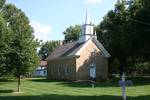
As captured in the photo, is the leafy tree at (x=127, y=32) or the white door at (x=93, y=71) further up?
the leafy tree at (x=127, y=32)

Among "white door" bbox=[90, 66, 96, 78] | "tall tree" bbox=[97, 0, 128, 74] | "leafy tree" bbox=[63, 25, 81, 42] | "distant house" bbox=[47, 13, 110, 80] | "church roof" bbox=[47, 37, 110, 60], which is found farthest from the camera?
"leafy tree" bbox=[63, 25, 81, 42]

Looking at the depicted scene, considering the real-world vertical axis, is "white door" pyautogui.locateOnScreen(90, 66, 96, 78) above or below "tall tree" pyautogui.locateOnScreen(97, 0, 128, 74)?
below

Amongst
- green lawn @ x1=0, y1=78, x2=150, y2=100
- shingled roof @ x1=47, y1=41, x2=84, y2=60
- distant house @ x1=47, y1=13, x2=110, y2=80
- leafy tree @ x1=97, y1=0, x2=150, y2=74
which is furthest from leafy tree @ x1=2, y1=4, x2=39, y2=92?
shingled roof @ x1=47, y1=41, x2=84, y2=60

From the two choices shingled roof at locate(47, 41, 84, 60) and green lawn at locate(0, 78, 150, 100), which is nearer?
green lawn at locate(0, 78, 150, 100)

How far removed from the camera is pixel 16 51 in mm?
31812

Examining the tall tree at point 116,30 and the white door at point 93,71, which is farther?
the tall tree at point 116,30

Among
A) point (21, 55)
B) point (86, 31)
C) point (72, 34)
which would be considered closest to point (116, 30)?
point (86, 31)

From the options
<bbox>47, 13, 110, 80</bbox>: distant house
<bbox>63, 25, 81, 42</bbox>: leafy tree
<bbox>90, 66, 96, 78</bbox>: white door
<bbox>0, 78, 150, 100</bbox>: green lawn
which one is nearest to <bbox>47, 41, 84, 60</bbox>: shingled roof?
<bbox>47, 13, 110, 80</bbox>: distant house

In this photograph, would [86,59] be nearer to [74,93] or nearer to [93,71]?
[93,71]

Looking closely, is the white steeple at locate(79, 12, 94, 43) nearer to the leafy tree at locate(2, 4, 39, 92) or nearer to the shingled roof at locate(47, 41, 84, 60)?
the shingled roof at locate(47, 41, 84, 60)

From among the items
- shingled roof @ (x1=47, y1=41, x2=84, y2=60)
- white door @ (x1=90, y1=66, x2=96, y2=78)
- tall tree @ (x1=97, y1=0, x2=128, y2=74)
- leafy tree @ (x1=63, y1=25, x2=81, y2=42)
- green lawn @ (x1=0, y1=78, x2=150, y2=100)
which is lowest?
green lawn @ (x1=0, y1=78, x2=150, y2=100)

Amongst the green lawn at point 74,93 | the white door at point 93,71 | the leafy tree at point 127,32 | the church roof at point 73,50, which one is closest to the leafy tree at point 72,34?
the leafy tree at point 127,32

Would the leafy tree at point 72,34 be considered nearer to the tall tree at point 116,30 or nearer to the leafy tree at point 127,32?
the leafy tree at point 127,32

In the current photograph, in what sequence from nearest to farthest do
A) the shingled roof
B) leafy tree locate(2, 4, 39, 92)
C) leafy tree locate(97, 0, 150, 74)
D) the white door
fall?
leafy tree locate(2, 4, 39, 92) < leafy tree locate(97, 0, 150, 74) < the white door < the shingled roof
